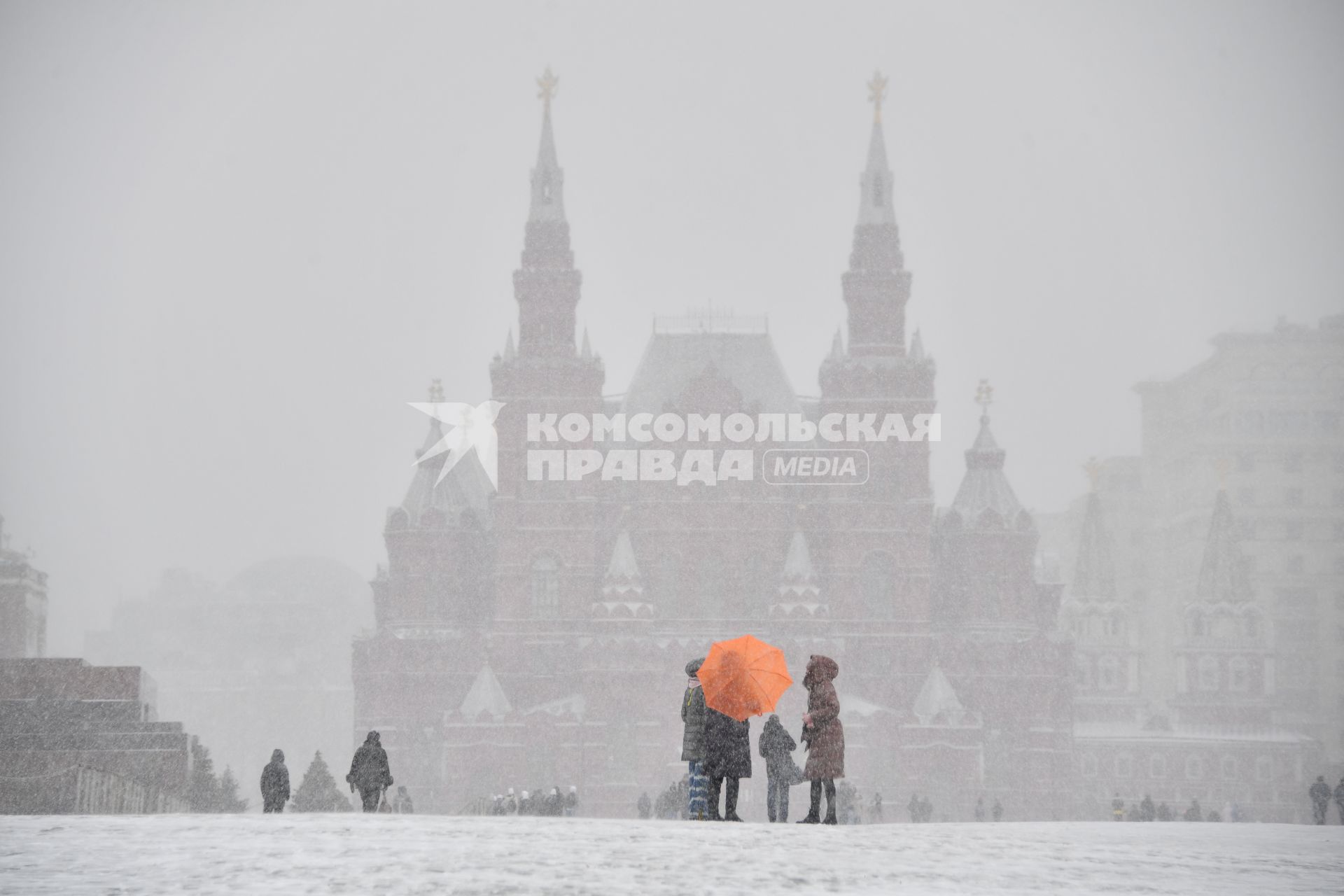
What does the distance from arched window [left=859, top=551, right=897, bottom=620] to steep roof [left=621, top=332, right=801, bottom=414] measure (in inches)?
264

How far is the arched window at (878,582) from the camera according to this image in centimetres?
6334

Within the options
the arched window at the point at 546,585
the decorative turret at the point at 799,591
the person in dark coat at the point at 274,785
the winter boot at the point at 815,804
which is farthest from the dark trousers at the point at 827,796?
the arched window at the point at 546,585

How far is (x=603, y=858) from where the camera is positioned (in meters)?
13.5

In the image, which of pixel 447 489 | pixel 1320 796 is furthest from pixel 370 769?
pixel 447 489

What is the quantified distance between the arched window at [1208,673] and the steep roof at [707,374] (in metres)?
21.2

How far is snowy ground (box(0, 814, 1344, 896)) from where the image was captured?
491 inches

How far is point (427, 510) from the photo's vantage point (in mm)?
65250

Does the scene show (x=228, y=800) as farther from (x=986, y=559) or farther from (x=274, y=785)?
(x=986, y=559)

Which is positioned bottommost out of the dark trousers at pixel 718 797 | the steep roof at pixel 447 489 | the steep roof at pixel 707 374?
the dark trousers at pixel 718 797

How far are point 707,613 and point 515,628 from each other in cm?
694

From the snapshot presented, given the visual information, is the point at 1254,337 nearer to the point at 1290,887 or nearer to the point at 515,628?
the point at 515,628

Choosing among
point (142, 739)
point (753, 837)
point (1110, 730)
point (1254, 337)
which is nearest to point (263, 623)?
point (1254, 337)

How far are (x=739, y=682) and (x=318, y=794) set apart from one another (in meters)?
30.8

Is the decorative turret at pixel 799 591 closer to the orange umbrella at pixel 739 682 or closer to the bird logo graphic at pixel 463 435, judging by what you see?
the bird logo graphic at pixel 463 435
